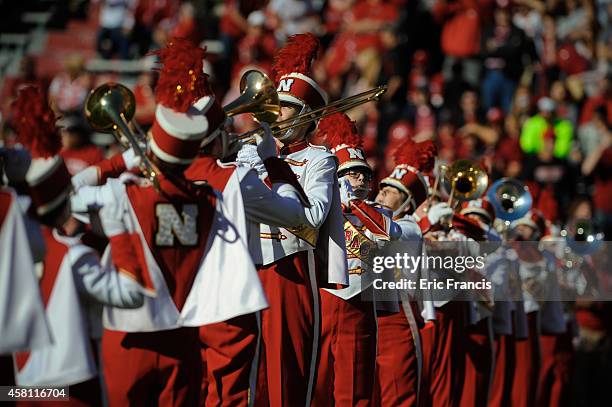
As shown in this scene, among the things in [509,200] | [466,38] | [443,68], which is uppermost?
[466,38]

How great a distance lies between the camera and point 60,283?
18.0 ft

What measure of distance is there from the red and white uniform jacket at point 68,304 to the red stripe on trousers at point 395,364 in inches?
156

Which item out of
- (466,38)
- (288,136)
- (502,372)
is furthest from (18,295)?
(466,38)

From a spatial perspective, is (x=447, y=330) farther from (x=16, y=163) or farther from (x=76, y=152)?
(x=16, y=163)

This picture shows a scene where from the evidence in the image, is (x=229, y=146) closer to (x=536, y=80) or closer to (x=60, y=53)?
(x=536, y=80)

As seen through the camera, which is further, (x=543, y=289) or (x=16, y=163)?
(x=543, y=289)

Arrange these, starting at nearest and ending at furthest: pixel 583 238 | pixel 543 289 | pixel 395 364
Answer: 1. pixel 395 364
2. pixel 543 289
3. pixel 583 238

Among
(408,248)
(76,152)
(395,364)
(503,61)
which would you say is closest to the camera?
(395,364)

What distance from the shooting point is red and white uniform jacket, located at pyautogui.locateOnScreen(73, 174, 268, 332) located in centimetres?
593

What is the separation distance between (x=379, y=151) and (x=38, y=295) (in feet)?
39.9

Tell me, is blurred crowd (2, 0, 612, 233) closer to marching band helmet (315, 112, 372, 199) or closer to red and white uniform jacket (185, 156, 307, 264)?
marching band helmet (315, 112, 372, 199)

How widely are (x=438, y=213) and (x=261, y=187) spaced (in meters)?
3.75

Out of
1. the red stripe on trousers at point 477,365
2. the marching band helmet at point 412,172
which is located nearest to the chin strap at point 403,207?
the marching band helmet at point 412,172

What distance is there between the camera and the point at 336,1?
20.7 meters
